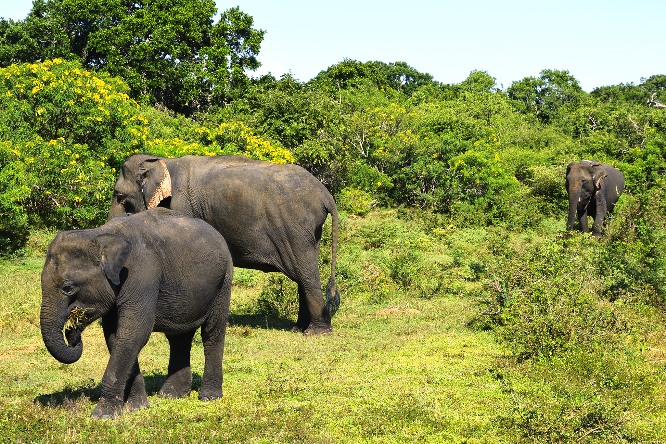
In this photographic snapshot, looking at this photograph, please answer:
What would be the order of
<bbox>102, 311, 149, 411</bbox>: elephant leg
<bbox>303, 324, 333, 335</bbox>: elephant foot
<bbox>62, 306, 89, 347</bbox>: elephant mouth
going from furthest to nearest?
<bbox>303, 324, 333, 335</bbox>: elephant foot
<bbox>102, 311, 149, 411</bbox>: elephant leg
<bbox>62, 306, 89, 347</bbox>: elephant mouth

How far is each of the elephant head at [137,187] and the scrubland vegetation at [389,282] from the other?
1864mm

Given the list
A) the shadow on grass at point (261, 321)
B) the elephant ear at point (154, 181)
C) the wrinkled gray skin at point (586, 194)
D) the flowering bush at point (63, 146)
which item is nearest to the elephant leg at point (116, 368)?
the elephant ear at point (154, 181)

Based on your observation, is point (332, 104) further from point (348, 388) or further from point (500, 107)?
point (348, 388)

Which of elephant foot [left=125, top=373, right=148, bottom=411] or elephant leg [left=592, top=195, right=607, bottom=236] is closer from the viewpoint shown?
elephant foot [left=125, top=373, right=148, bottom=411]

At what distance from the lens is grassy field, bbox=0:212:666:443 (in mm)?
7117

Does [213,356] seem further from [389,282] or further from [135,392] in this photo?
[389,282]

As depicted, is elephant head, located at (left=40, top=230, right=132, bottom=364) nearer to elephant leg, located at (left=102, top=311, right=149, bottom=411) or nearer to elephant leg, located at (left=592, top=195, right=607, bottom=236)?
elephant leg, located at (left=102, top=311, right=149, bottom=411)

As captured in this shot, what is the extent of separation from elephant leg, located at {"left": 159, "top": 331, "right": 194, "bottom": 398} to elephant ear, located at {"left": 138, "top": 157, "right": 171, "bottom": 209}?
3407mm

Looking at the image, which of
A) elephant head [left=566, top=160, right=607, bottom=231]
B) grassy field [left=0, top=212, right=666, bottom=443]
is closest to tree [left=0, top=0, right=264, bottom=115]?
elephant head [left=566, top=160, right=607, bottom=231]

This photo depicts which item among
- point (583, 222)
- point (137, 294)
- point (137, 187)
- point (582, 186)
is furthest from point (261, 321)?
point (583, 222)

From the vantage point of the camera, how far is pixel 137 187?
11.2m

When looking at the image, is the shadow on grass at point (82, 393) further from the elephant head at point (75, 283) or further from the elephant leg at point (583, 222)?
the elephant leg at point (583, 222)

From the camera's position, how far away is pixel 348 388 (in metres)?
8.70

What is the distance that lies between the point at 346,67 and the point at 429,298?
28147 mm
